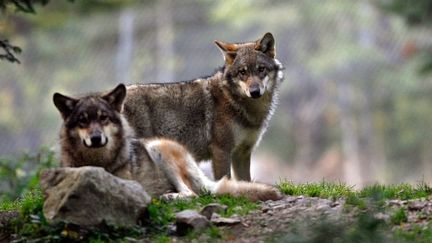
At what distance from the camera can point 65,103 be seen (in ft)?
28.5

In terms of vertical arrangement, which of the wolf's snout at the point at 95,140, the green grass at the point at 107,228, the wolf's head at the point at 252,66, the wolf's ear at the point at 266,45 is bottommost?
the green grass at the point at 107,228

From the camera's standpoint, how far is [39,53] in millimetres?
24750

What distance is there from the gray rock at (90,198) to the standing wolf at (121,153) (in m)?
0.80

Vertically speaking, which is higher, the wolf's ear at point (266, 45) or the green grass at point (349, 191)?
the wolf's ear at point (266, 45)

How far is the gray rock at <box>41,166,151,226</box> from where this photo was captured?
24.9 feet

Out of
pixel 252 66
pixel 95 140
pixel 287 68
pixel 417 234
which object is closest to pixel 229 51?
pixel 252 66

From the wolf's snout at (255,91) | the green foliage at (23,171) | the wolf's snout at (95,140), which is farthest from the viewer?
the green foliage at (23,171)

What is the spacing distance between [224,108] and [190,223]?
3.40 meters

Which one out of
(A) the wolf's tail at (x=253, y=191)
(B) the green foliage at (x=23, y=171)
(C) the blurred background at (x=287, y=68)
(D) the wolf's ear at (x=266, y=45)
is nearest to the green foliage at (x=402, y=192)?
(A) the wolf's tail at (x=253, y=191)

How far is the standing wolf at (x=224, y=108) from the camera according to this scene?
10.8 metres

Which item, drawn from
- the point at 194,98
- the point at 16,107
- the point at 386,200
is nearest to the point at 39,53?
the point at 16,107

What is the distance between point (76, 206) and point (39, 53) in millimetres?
17687

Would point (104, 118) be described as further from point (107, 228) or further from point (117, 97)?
point (107, 228)

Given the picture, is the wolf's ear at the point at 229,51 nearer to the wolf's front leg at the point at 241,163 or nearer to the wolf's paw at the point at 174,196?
the wolf's front leg at the point at 241,163
